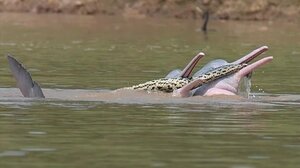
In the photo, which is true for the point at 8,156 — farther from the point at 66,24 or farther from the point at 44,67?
the point at 66,24

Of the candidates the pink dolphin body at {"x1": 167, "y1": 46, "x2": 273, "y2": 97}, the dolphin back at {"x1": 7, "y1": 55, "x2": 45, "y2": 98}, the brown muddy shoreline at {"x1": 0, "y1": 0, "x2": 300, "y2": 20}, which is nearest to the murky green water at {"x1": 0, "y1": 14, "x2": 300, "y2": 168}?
the dolphin back at {"x1": 7, "y1": 55, "x2": 45, "y2": 98}

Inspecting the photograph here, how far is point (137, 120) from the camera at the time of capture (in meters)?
17.0

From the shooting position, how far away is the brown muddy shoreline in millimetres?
69750

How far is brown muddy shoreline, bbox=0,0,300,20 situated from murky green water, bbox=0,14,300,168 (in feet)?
108

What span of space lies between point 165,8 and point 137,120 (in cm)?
5710

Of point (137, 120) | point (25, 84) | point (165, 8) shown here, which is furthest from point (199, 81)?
point (165, 8)

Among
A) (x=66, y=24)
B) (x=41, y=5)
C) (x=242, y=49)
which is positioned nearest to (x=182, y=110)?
(x=242, y=49)

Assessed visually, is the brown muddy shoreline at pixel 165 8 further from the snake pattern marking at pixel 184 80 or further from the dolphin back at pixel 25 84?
the dolphin back at pixel 25 84

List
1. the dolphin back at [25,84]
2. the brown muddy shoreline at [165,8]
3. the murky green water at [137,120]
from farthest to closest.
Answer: the brown muddy shoreline at [165,8] → the dolphin back at [25,84] → the murky green water at [137,120]

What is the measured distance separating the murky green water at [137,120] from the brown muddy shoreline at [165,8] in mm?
32955

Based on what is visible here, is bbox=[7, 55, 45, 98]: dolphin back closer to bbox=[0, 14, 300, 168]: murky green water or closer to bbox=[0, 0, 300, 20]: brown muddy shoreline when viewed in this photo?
bbox=[0, 14, 300, 168]: murky green water

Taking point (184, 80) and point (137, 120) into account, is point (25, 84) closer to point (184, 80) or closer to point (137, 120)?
point (184, 80)

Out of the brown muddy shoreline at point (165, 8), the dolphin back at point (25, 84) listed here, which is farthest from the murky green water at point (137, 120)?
the brown muddy shoreline at point (165, 8)

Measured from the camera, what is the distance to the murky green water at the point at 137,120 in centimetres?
1326
